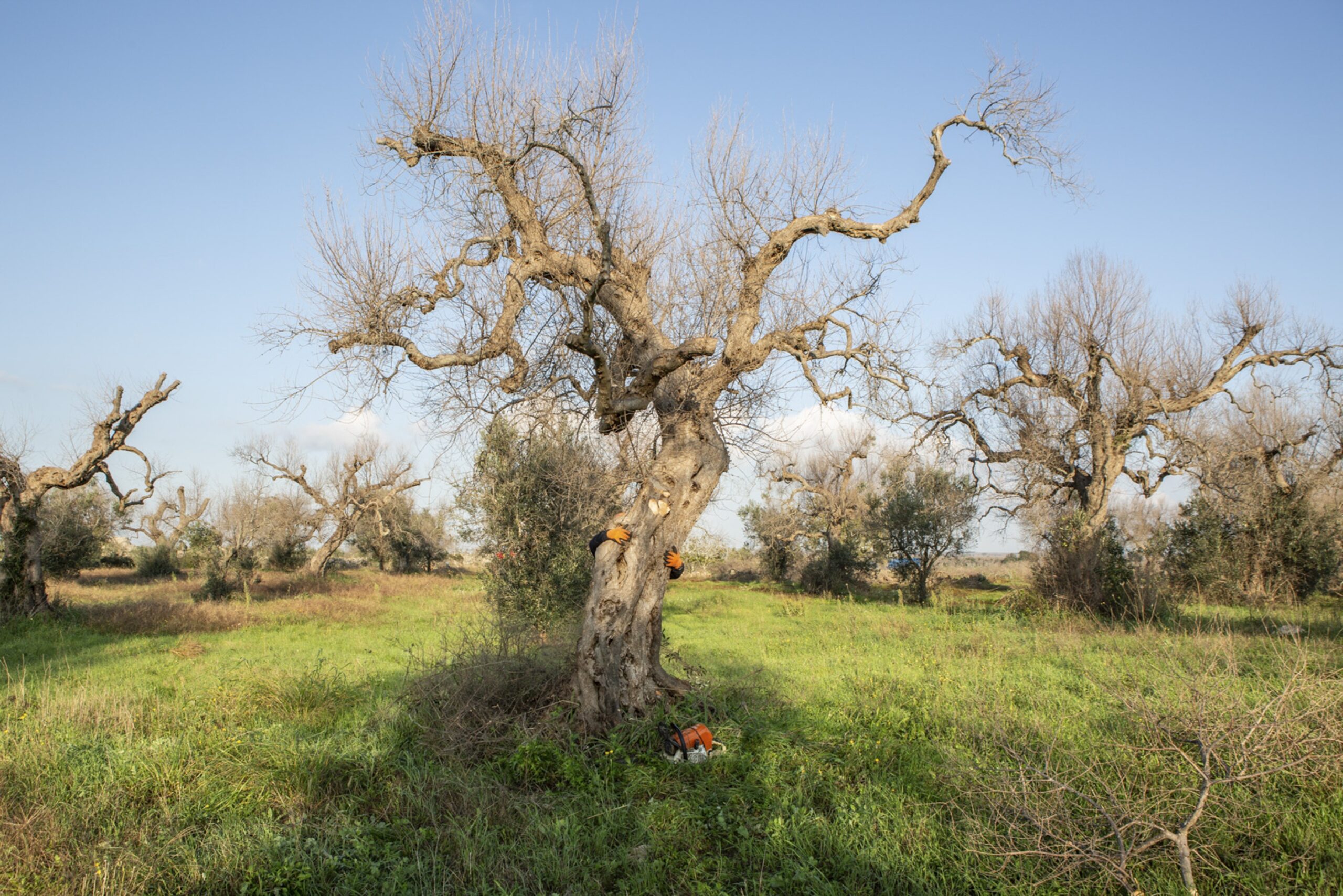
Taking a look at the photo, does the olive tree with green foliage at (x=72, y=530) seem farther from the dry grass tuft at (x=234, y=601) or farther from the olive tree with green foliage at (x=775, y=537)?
the olive tree with green foliage at (x=775, y=537)

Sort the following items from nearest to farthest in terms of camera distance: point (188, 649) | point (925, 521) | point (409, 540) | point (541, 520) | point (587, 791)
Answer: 1. point (587, 791)
2. point (188, 649)
3. point (541, 520)
4. point (925, 521)
5. point (409, 540)

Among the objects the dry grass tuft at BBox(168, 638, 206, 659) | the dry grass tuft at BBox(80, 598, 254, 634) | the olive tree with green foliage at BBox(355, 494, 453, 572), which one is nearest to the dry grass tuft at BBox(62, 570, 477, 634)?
the dry grass tuft at BBox(80, 598, 254, 634)

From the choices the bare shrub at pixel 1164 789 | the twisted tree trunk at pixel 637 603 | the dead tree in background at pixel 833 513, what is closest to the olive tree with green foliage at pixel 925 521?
the dead tree in background at pixel 833 513

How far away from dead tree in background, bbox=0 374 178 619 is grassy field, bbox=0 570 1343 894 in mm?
8615

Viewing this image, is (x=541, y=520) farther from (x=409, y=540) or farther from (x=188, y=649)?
(x=409, y=540)

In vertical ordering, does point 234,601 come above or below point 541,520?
below

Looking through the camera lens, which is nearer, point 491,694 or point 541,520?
point 491,694

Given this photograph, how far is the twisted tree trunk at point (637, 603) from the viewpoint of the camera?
20.1 ft

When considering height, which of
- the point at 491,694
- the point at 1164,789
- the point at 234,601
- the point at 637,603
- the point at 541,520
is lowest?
the point at 234,601

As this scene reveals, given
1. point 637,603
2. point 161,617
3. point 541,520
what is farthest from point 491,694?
point 161,617

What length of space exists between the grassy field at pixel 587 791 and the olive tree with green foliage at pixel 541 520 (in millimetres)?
4122

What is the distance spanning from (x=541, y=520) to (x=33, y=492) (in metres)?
12.2

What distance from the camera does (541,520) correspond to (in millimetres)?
13414

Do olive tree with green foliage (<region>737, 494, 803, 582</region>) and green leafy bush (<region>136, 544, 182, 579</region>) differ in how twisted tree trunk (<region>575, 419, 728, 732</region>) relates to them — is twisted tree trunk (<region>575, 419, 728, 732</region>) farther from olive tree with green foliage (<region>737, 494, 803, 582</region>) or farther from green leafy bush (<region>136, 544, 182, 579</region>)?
green leafy bush (<region>136, 544, 182, 579</region>)
